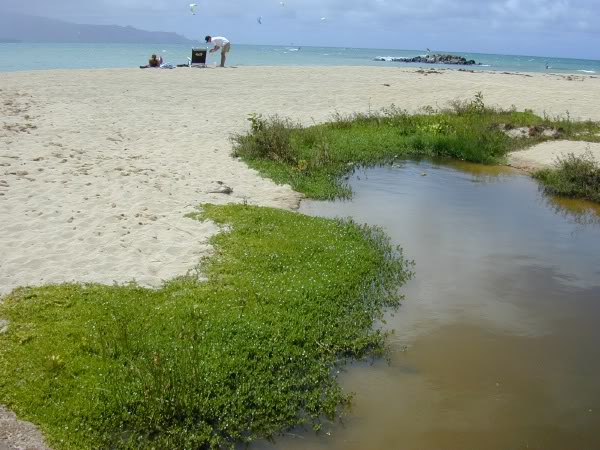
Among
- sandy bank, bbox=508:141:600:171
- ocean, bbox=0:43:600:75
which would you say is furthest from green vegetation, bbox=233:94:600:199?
ocean, bbox=0:43:600:75

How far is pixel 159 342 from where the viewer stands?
5426 mm

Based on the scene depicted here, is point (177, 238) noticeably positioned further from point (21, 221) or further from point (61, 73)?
point (61, 73)

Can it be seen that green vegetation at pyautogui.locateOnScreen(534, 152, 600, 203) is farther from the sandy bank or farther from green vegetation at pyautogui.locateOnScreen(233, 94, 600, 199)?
green vegetation at pyautogui.locateOnScreen(233, 94, 600, 199)

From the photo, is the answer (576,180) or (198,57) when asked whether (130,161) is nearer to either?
(576,180)

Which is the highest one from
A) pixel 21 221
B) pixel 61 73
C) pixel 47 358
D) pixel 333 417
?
pixel 61 73

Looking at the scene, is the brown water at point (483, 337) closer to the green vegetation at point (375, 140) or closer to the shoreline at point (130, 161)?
the green vegetation at point (375, 140)

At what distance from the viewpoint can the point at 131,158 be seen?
1189 centimetres

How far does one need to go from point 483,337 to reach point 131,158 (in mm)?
8448

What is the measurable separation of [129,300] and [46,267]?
4.55 feet

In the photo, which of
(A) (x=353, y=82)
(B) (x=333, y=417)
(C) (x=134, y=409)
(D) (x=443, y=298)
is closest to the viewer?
(C) (x=134, y=409)

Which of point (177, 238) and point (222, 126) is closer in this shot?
point (177, 238)

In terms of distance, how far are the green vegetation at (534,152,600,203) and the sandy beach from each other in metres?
2.34

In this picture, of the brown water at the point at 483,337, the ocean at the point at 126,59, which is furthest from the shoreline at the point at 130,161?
the ocean at the point at 126,59

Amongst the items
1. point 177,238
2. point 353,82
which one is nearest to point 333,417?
point 177,238
